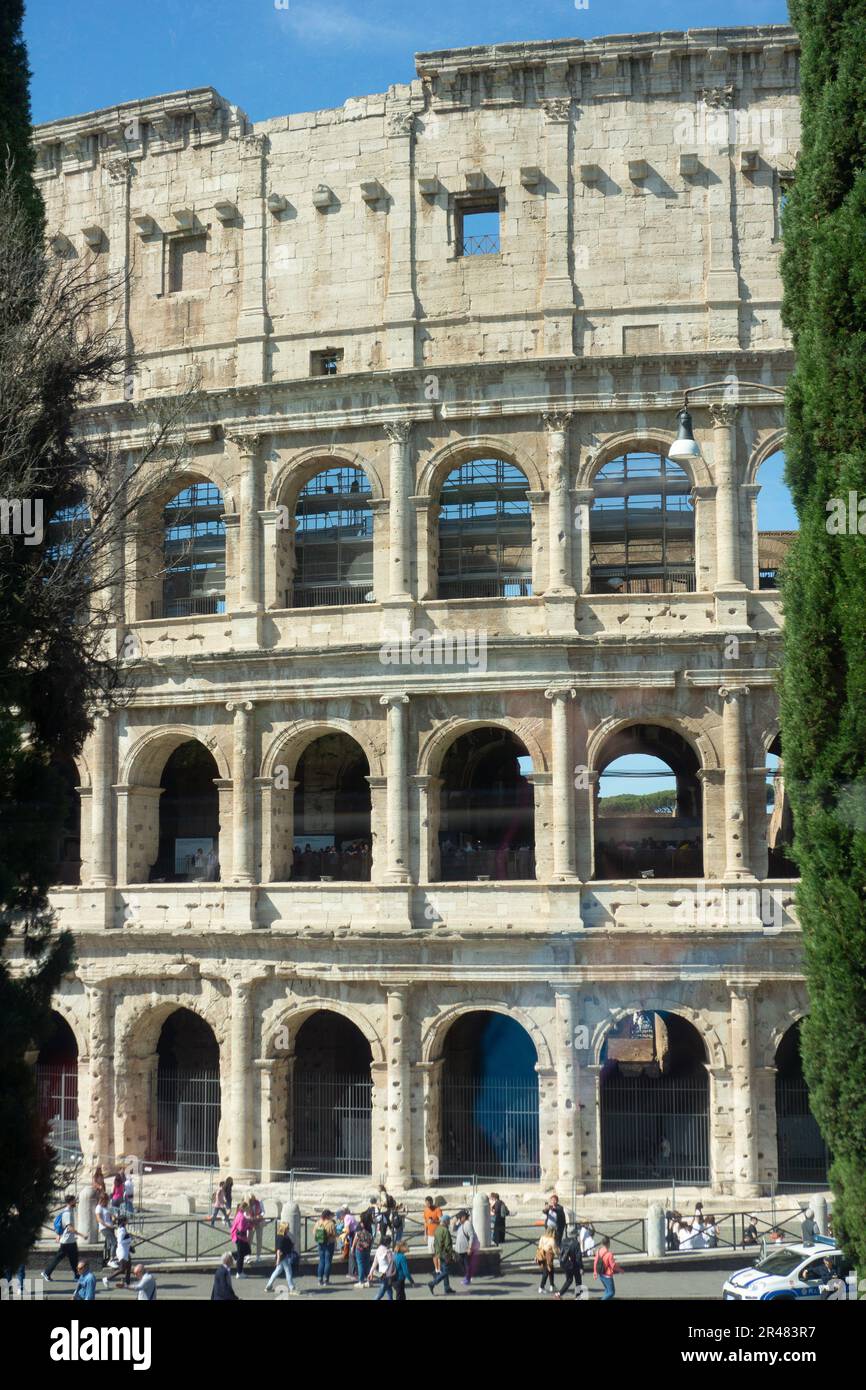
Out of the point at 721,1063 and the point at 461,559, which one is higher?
the point at 461,559

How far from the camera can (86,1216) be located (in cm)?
2008

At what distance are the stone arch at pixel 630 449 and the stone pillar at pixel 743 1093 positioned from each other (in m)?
7.54

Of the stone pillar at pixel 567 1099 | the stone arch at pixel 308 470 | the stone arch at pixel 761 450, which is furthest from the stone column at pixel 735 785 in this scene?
the stone arch at pixel 308 470

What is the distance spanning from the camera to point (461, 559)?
24.3 m

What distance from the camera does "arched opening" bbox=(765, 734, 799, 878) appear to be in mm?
22527

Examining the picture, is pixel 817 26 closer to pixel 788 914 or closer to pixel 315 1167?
pixel 788 914

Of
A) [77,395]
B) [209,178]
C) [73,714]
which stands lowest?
[73,714]

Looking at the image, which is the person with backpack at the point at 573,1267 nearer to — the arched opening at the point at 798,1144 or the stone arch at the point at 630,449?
the arched opening at the point at 798,1144

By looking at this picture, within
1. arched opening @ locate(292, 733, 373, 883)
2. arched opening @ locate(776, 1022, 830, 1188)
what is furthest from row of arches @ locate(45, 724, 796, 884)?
arched opening @ locate(776, 1022, 830, 1188)

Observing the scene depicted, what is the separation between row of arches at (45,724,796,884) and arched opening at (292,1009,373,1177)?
2.91 metres

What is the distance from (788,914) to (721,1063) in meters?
2.33

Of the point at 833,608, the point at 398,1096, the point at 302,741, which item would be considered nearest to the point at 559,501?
the point at 302,741

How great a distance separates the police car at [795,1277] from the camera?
50.6 ft
